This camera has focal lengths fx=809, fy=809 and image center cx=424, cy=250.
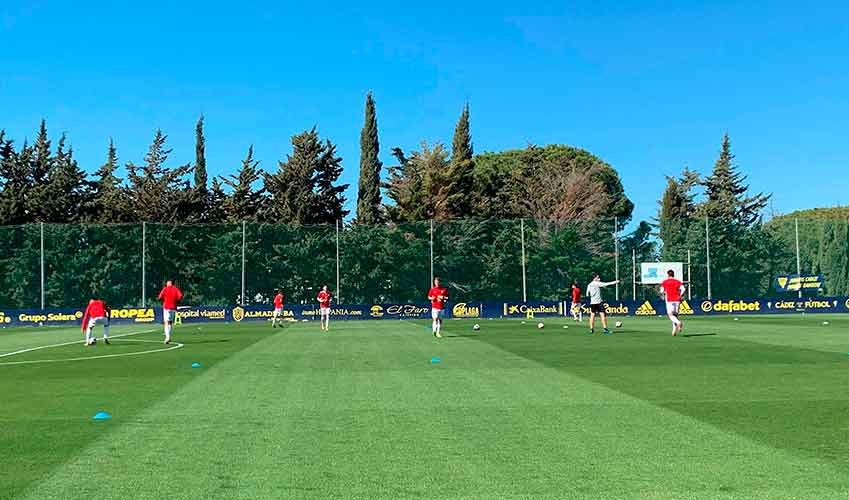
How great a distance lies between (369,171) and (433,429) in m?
61.3

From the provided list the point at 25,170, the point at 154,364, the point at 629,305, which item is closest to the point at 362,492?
the point at 154,364

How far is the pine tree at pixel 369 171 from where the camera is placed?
68.8 m

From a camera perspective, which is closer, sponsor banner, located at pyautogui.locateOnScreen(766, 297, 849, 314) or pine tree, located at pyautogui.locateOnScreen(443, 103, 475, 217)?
sponsor banner, located at pyautogui.locateOnScreen(766, 297, 849, 314)

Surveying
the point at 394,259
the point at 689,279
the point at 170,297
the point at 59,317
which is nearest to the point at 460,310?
the point at 394,259

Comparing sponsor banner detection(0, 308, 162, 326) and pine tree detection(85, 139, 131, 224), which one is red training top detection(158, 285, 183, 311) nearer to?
sponsor banner detection(0, 308, 162, 326)

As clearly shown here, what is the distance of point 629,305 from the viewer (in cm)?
5075

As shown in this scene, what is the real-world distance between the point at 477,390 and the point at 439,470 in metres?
5.51

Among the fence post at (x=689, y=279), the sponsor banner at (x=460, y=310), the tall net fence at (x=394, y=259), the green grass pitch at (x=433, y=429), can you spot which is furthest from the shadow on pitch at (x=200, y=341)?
the fence post at (x=689, y=279)

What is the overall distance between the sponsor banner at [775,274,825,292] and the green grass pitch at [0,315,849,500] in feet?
122

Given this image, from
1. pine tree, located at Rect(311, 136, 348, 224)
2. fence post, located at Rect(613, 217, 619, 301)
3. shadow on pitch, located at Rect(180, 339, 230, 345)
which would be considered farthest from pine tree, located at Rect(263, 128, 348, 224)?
shadow on pitch, located at Rect(180, 339, 230, 345)

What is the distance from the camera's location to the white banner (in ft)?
171

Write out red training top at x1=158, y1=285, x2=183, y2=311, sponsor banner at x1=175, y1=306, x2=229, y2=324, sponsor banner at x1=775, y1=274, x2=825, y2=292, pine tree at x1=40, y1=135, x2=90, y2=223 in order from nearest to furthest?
red training top at x1=158, y1=285, x2=183, y2=311, sponsor banner at x1=175, y1=306, x2=229, y2=324, sponsor banner at x1=775, y1=274, x2=825, y2=292, pine tree at x1=40, y1=135, x2=90, y2=223

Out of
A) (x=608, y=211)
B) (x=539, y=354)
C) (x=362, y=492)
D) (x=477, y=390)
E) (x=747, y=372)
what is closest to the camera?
(x=362, y=492)

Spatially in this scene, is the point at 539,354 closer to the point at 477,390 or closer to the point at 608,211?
the point at 477,390
